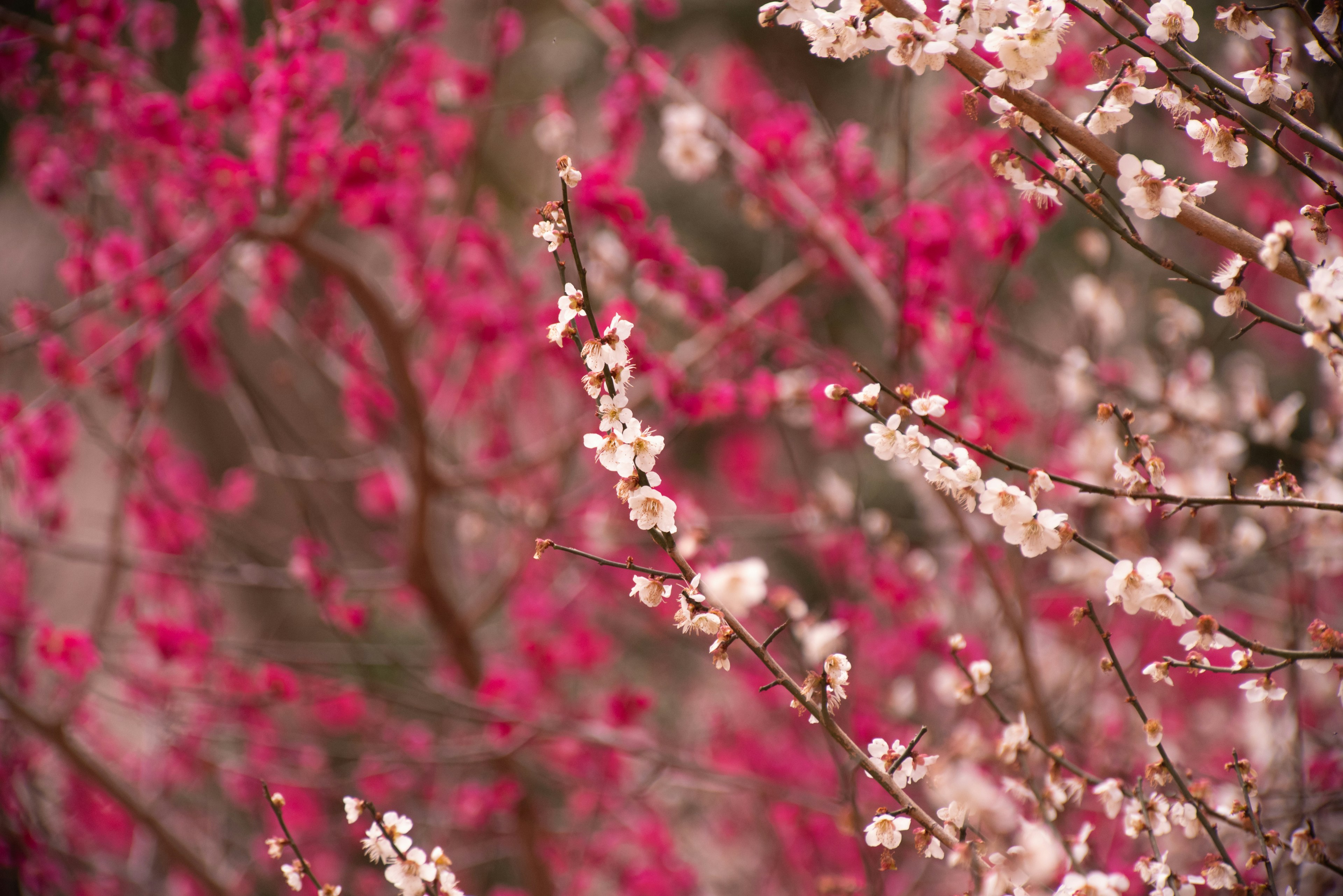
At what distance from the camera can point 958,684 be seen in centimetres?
158

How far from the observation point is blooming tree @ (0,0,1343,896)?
1316 mm

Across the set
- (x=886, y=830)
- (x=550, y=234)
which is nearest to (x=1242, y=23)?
(x=550, y=234)

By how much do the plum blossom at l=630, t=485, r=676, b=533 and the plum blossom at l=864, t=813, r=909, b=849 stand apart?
532 millimetres

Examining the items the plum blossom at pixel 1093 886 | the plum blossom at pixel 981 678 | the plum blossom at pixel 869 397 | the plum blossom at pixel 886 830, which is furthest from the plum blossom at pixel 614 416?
the plum blossom at pixel 1093 886

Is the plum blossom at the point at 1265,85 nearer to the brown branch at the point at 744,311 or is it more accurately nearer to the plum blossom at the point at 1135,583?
the plum blossom at the point at 1135,583

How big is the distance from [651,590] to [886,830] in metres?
0.50

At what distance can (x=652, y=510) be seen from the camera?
1.23m

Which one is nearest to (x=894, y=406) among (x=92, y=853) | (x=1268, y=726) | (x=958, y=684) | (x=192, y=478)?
(x=958, y=684)

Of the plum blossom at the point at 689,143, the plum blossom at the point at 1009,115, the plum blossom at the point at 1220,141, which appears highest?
the plum blossom at the point at 689,143

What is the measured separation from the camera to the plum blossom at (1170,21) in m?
1.27

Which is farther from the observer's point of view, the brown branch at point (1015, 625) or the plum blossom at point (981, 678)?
the brown branch at point (1015, 625)

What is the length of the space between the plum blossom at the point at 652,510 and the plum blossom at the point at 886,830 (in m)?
0.53

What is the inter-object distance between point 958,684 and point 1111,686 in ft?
8.00

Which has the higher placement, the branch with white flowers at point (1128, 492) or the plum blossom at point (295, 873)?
the branch with white flowers at point (1128, 492)
